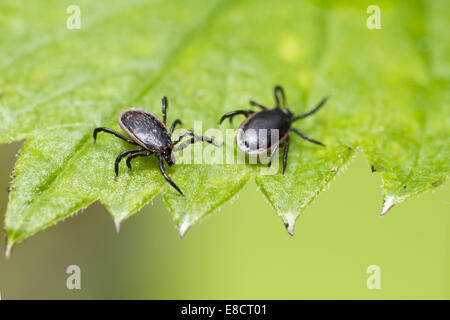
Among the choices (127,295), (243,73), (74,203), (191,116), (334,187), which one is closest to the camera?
(74,203)

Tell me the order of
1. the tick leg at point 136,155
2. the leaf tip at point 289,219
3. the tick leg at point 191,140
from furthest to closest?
the tick leg at point 191,140, the tick leg at point 136,155, the leaf tip at point 289,219

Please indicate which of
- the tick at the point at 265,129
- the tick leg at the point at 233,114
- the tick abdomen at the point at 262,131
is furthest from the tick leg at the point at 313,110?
the tick leg at the point at 233,114

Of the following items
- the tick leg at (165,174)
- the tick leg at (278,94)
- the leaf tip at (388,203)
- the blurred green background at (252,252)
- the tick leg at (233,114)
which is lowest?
the blurred green background at (252,252)

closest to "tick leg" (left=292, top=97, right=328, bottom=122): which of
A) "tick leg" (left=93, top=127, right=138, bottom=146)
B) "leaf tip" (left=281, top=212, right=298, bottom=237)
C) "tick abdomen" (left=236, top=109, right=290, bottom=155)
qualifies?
"tick abdomen" (left=236, top=109, right=290, bottom=155)

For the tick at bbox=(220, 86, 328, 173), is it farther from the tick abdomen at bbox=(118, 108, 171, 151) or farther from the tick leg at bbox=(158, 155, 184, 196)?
the tick leg at bbox=(158, 155, 184, 196)

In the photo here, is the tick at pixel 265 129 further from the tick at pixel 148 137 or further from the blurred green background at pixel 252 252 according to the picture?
the blurred green background at pixel 252 252

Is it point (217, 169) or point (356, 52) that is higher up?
point (356, 52)
